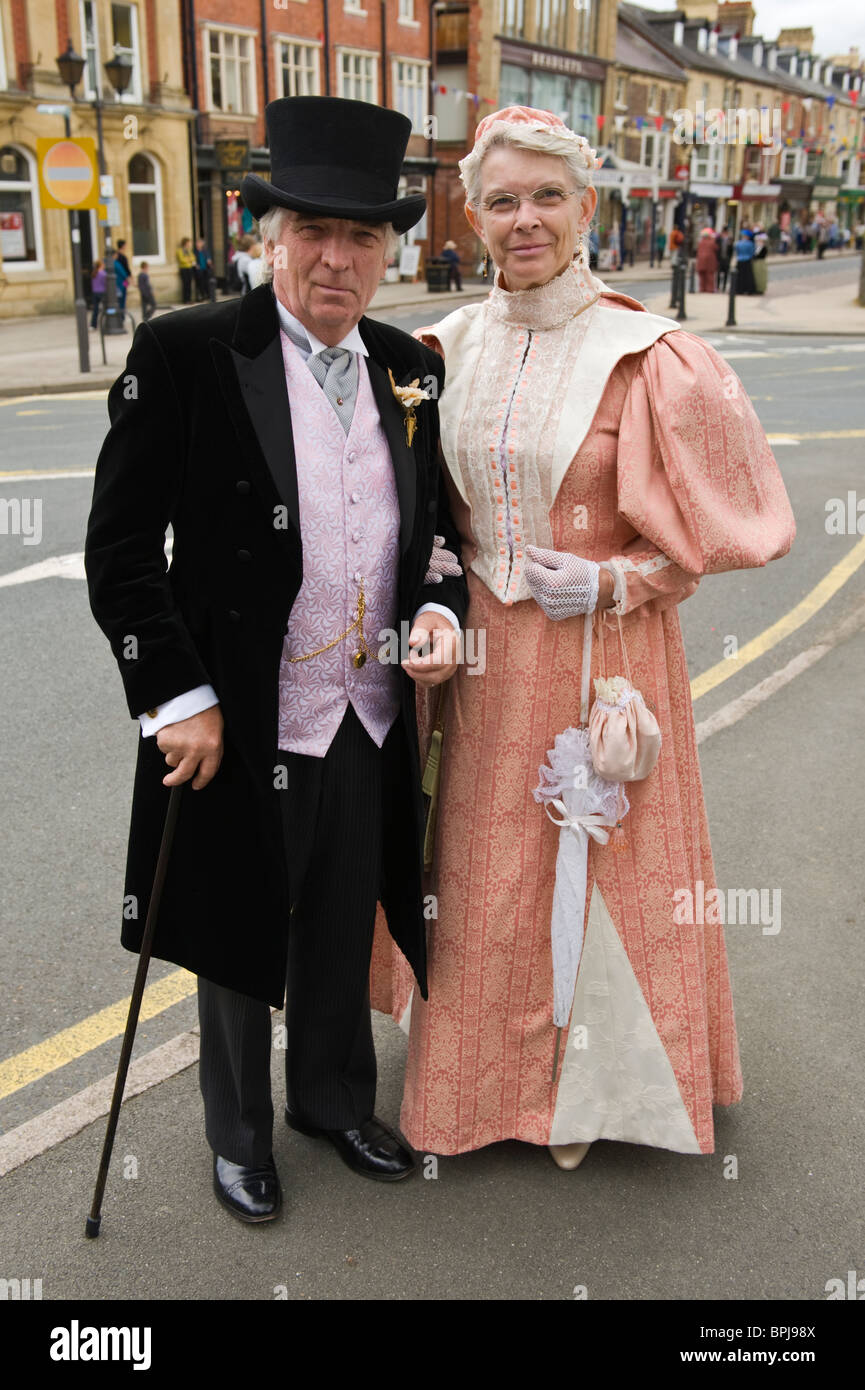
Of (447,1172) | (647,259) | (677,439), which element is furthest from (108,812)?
(647,259)

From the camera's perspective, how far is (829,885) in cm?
397

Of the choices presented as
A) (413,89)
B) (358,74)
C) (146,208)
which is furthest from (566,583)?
(413,89)

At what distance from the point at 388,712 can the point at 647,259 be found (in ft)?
178

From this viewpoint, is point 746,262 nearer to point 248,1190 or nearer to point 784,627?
point 784,627

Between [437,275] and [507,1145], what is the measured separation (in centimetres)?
3299

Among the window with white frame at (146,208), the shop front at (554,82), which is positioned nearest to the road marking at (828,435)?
the window with white frame at (146,208)

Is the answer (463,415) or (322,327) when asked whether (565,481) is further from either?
(322,327)

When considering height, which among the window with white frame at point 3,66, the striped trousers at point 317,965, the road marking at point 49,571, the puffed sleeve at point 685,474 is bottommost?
the road marking at point 49,571

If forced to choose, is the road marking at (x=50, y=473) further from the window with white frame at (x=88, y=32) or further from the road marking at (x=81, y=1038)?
the window with white frame at (x=88, y=32)

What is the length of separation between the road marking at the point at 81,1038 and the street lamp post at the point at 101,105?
60.2ft

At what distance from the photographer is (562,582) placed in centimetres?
247

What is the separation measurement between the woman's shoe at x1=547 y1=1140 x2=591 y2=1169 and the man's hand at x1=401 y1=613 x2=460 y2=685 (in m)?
1.11

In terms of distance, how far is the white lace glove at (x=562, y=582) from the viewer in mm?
2467

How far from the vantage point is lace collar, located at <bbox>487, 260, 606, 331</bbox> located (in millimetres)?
2529
